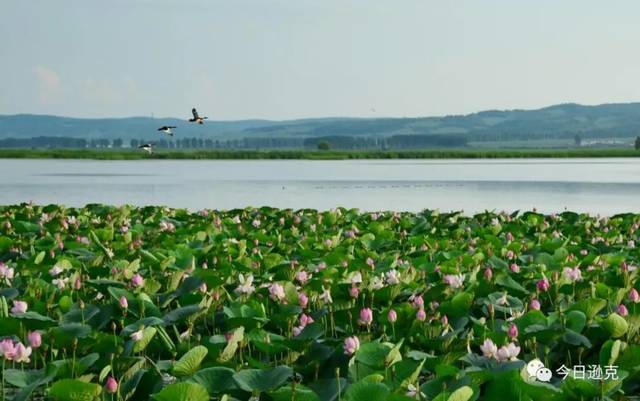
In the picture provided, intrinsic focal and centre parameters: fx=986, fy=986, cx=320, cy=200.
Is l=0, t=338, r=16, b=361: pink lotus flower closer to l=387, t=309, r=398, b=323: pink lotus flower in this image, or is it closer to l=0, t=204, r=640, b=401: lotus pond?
l=0, t=204, r=640, b=401: lotus pond

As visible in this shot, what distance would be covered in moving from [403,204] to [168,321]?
1921 cm

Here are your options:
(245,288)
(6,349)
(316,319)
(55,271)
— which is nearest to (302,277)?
(245,288)

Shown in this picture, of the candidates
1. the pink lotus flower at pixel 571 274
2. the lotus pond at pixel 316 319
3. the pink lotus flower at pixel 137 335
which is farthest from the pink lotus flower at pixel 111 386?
the pink lotus flower at pixel 571 274

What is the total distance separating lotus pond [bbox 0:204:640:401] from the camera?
3.73 meters

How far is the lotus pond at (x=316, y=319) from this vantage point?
3730 millimetres

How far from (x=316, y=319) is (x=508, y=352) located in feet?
5.03

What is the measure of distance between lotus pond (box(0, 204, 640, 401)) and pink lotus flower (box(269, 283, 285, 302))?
1cm

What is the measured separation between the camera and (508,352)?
4.05 meters

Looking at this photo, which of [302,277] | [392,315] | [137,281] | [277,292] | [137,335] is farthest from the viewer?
[302,277]

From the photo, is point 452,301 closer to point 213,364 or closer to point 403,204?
point 213,364

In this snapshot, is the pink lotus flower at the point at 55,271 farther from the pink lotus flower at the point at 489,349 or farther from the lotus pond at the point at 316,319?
the pink lotus flower at the point at 489,349

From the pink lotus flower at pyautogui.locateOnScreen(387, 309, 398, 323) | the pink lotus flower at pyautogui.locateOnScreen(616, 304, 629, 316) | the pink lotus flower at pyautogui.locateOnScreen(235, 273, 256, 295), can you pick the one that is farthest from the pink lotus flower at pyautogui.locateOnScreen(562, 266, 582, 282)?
the pink lotus flower at pyautogui.locateOnScreen(235, 273, 256, 295)

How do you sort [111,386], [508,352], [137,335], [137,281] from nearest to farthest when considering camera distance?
[111,386] < [508,352] < [137,335] < [137,281]

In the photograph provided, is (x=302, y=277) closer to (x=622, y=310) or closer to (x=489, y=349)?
(x=622, y=310)
